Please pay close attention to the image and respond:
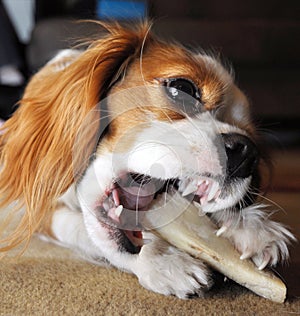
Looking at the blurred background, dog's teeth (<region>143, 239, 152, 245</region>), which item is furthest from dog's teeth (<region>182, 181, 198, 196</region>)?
the blurred background

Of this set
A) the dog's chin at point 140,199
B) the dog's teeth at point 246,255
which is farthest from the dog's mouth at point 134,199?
the dog's teeth at point 246,255

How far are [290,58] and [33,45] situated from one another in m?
1.19

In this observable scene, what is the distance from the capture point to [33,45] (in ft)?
8.65

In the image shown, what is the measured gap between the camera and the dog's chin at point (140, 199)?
103cm

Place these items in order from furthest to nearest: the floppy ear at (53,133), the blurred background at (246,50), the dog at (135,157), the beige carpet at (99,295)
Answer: the blurred background at (246,50)
the floppy ear at (53,133)
the dog at (135,157)
the beige carpet at (99,295)

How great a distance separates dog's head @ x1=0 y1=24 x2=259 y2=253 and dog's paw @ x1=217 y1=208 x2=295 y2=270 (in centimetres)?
4

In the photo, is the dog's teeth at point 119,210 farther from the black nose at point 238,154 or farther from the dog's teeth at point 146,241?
the black nose at point 238,154

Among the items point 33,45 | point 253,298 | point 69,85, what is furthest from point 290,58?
point 253,298

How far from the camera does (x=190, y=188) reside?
1.04m

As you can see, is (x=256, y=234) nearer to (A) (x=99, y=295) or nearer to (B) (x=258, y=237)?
(B) (x=258, y=237)

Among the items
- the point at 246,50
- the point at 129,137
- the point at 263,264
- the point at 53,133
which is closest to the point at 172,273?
the point at 263,264

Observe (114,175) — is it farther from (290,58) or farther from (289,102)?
(290,58)

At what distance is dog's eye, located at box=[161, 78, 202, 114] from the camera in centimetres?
108

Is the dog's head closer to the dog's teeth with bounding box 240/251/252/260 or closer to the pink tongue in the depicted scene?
the pink tongue
